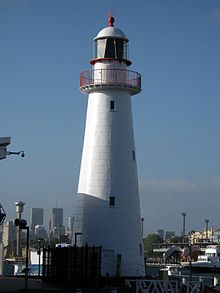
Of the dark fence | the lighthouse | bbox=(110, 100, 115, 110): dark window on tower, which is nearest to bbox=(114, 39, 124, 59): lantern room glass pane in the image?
the lighthouse

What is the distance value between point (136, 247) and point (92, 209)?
11.4ft

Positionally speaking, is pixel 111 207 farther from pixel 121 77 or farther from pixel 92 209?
pixel 121 77

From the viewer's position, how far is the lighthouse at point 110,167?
4544 cm

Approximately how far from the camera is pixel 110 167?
46031 mm

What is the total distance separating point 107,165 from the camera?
46094 mm

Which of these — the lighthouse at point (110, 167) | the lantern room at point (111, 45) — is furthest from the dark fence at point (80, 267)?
the lantern room at point (111, 45)

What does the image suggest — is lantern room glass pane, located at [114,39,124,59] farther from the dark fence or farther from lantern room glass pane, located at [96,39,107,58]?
the dark fence

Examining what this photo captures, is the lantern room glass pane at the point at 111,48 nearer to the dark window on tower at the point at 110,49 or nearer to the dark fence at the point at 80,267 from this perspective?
the dark window on tower at the point at 110,49

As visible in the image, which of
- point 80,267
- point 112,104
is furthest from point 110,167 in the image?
point 80,267

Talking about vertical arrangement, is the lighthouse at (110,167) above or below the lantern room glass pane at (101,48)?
below

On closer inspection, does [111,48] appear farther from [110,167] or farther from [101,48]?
[110,167]

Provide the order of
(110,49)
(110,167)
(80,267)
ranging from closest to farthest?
1. (80,267)
2. (110,167)
3. (110,49)

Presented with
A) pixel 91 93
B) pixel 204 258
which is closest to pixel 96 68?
pixel 91 93

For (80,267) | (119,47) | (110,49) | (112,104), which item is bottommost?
(80,267)
